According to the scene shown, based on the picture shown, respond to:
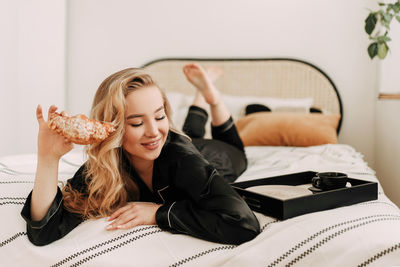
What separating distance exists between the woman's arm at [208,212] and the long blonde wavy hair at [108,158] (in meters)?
0.18

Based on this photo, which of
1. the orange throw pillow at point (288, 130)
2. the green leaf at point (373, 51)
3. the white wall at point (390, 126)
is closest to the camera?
the green leaf at point (373, 51)

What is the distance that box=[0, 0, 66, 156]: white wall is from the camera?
114 inches

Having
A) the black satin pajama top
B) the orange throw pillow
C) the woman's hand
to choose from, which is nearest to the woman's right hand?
the black satin pajama top

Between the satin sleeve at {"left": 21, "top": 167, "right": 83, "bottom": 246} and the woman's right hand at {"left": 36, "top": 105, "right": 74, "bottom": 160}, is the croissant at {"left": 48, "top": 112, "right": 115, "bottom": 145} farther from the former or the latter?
the satin sleeve at {"left": 21, "top": 167, "right": 83, "bottom": 246}

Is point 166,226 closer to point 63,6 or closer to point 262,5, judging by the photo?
point 262,5

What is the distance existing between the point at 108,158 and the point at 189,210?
30 centimetres

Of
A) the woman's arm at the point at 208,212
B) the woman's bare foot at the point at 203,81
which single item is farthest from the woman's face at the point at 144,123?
the woman's bare foot at the point at 203,81

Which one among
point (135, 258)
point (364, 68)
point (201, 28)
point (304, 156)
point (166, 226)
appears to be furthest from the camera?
point (201, 28)

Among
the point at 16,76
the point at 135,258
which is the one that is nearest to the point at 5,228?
the point at 135,258

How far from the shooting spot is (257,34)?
310 cm

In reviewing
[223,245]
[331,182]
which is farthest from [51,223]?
[331,182]

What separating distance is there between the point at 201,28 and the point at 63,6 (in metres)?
1.22

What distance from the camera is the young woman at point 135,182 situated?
954 mm

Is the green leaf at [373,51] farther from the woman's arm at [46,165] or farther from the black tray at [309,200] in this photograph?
the woman's arm at [46,165]
